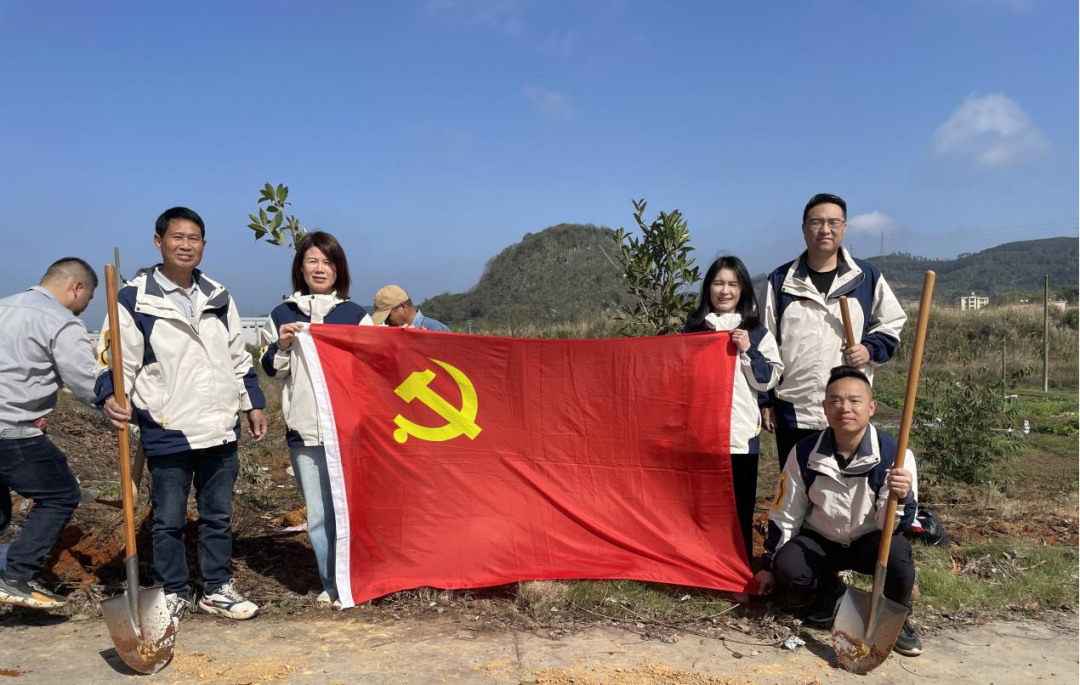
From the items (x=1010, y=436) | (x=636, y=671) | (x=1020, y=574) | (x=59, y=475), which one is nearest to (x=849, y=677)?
(x=636, y=671)

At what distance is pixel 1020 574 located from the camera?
4.40 m

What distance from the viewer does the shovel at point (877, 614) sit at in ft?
10.9

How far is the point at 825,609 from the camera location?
3869 millimetres

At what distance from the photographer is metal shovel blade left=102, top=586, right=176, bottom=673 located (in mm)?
3334

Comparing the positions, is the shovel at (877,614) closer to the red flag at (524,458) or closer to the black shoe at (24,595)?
the red flag at (524,458)

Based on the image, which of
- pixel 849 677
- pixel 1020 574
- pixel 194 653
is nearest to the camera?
pixel 849 677

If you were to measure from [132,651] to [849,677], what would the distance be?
10.5 feet

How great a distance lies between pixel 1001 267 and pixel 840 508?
353 feet

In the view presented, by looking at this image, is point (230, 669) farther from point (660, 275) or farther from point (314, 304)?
point (660, 275)

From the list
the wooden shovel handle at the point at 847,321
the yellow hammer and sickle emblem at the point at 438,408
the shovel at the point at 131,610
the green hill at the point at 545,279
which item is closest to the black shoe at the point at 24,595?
the shovel at the point at 131,610

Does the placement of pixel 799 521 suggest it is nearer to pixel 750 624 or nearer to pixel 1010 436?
pixel 750 624

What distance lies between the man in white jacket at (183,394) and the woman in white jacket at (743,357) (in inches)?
104

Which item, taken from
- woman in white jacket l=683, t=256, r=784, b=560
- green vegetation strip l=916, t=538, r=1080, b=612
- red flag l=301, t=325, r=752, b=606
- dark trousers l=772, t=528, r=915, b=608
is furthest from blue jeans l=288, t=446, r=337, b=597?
green vegetation strip l=916, t=538, r=1080, b=612

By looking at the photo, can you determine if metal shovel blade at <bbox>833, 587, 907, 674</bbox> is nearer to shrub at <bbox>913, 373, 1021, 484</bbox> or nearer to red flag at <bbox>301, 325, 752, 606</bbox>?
red flag at <bbox>301, 325, 752, 606</bbox>
